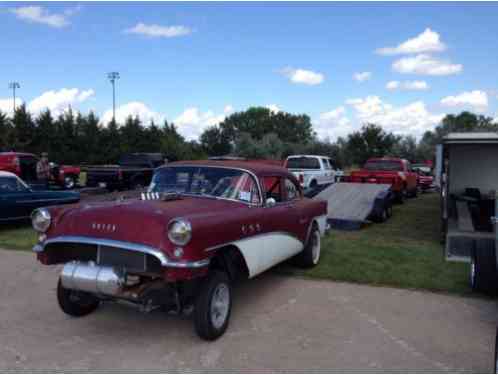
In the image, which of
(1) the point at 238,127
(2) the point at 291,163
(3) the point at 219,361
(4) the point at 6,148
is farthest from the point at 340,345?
(1) the point at 238,127

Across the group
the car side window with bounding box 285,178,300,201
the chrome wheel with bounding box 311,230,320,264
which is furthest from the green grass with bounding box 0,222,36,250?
the chrome wheel with bounding box 311,230,320,264

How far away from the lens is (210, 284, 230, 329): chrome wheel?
182 inches

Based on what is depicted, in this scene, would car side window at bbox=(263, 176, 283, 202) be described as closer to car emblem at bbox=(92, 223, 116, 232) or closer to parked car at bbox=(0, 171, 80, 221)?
car emblem at bbox=(92, 223, 116, 232)

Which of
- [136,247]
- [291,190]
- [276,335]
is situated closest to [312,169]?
[291,190]

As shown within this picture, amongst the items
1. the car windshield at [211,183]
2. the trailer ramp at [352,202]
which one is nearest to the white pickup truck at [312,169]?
the trailer ramp at [352,202]

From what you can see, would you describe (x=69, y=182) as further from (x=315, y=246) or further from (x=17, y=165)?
(x=315, y=246)

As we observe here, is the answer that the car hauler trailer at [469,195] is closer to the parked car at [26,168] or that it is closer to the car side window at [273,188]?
the car side window at [273,188]

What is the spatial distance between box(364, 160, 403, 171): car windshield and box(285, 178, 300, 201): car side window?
11110mm

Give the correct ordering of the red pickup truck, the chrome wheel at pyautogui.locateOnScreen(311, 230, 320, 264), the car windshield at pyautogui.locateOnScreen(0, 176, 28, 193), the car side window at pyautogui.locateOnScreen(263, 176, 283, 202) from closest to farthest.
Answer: the car side window at pyautogui.locateOnScreen(263, 176, 283, 202) < the chrome wheel at pyautogui.locateOnScreen(311, 230, 320, 264) < the car windshield at pyautogui.locateOnScreen(0, 176, 28, 193) < the red pickup truck

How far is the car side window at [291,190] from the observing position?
22.2ft

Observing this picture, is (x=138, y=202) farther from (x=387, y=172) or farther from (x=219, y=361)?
(x=387, y=172)

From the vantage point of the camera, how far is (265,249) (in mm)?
5531

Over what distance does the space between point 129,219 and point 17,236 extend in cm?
684

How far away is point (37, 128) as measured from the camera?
4266 cm
